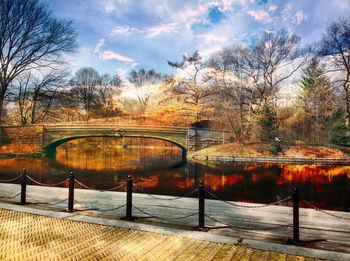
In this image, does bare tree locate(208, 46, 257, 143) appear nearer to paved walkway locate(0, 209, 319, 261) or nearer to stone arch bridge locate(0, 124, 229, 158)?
stone arch bridge locate(0, 124, 229, 158)

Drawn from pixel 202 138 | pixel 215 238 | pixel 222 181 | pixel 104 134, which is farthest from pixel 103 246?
pixel 104 134

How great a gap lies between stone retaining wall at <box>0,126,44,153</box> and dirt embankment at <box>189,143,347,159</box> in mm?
20105

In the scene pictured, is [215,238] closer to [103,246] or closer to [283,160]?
[103,246]

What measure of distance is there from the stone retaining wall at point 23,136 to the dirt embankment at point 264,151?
2011cm

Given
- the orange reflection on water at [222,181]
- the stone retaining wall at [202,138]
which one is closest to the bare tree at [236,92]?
the stone retaining wall at [202,138]

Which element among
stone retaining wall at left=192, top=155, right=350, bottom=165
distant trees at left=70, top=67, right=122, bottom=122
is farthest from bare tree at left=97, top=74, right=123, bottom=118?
stone retaining wall at left=192, top=155, right=350, bottom=165

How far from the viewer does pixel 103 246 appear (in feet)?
17.9

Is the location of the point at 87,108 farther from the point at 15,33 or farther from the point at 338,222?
the point at 338,222

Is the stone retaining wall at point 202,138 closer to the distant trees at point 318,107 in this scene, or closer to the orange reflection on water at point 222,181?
the distant trees at point 318,107


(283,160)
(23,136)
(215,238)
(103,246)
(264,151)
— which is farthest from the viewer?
(23,136)

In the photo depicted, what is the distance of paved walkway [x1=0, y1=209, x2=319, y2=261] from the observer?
496 centimetres

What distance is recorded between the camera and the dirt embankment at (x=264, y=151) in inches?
1376

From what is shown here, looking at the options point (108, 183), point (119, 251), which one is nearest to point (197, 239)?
point (119, 251)

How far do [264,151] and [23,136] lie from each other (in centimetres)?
3028
